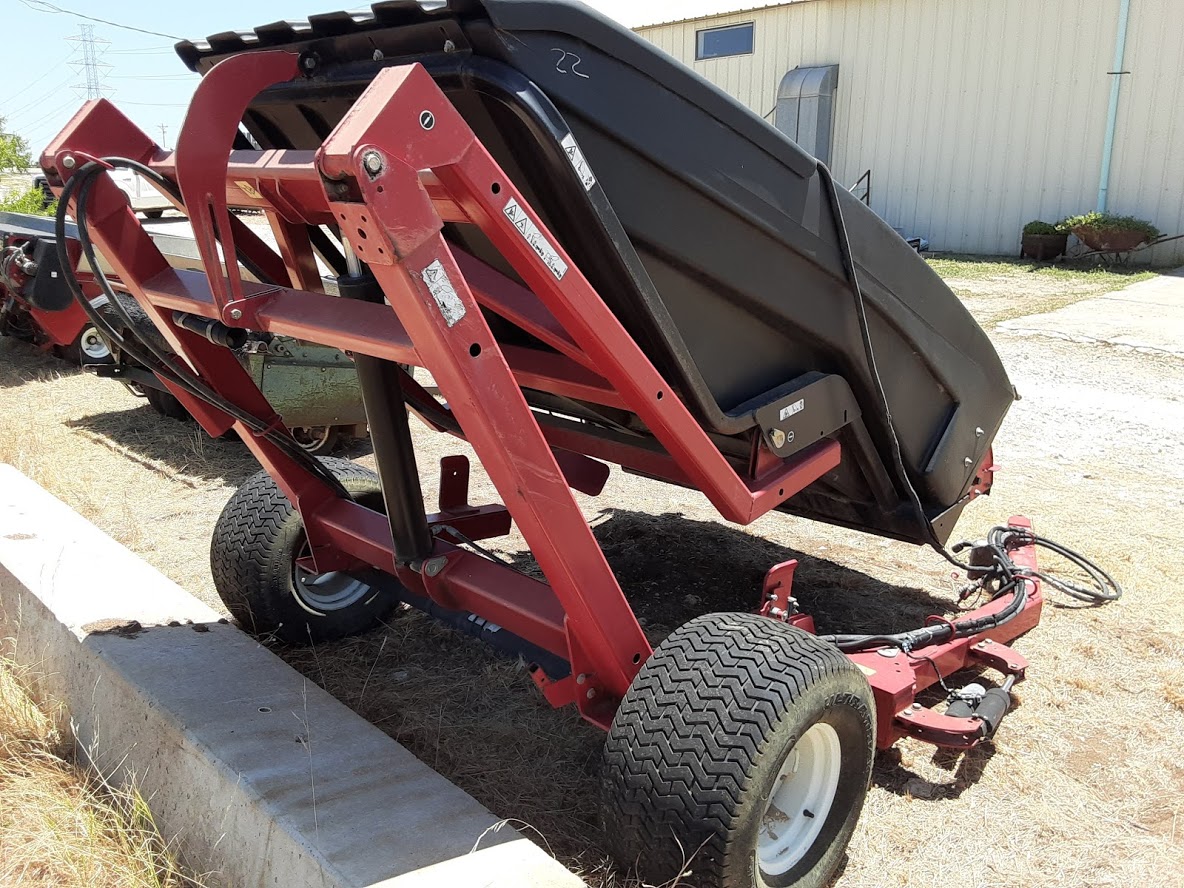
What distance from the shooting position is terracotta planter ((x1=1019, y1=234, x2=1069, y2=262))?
15.6 meters

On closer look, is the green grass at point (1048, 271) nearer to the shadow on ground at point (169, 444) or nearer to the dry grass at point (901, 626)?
the dry grass at point (901, 626)

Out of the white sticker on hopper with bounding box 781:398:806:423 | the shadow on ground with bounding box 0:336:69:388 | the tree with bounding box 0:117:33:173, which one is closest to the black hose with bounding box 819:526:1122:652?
the white sticker on hopper with bounding box 781:398:806:423

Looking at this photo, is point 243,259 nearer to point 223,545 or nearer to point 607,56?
point 223,545

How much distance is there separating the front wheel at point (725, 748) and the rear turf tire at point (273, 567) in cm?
140

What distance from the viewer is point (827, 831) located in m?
2.67

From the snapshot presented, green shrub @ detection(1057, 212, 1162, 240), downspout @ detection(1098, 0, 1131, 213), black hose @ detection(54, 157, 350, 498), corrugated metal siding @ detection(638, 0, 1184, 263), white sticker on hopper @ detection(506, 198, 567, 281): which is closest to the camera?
white sticker on hopper @ detection(506, 198, 567, 281)

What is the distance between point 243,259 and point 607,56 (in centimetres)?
153

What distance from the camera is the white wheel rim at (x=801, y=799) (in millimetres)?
2604

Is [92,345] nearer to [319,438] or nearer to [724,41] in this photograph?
[319,438]

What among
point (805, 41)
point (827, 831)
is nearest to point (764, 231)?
point (827, 831)

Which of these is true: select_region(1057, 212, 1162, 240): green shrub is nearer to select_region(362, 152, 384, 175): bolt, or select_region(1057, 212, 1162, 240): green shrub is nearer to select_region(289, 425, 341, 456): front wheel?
select_region(289, 425, 341, 456): front wheel

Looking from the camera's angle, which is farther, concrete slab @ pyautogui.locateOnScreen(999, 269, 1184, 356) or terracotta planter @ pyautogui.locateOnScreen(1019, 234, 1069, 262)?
terracotta planter @ pyautogui.locateOnScreen(1019, 234, 1069, 262)

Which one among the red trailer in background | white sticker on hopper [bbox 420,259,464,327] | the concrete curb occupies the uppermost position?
white sticker on hopper [bbox 420,259,464,327]

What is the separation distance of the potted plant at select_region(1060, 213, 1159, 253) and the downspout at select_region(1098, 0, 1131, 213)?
0.47 metres
